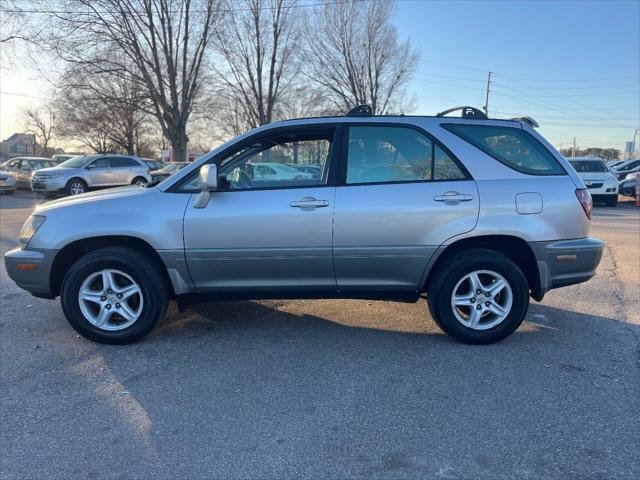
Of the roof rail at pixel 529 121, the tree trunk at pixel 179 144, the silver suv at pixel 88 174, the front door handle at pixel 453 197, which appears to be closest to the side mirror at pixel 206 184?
the front door handle at pixel 453 197

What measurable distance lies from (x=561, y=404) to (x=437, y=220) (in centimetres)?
150

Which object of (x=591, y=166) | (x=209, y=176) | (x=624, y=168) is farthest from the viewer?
(x=624, y=168)

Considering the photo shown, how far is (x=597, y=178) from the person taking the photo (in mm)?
16750

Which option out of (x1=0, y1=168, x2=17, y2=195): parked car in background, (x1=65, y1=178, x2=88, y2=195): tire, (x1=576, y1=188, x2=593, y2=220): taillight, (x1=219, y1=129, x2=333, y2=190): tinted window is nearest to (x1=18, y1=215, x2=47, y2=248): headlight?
(x1=219, y1=129, x2=333, y2=190): tinted window

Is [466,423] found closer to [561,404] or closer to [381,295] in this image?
[561,404]

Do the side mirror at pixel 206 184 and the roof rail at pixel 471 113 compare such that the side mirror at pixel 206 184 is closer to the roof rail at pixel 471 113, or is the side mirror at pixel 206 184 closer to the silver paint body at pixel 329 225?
the silver paint body at pixel 329 225

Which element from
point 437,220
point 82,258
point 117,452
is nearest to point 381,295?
point 437,220

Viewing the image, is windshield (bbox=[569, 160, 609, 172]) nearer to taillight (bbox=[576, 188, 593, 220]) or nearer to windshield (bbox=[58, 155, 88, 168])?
taillight (bbox=[576, 188, 593, 220])

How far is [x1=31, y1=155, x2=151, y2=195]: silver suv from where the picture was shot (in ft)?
57.2

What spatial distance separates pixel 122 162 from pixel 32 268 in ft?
55.4

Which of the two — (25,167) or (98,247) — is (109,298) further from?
(25,167)

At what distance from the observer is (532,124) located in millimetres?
4023

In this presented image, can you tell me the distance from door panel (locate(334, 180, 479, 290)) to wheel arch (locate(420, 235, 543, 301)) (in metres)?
A: 0.15

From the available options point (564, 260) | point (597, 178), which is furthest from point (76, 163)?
point (597, 178)
